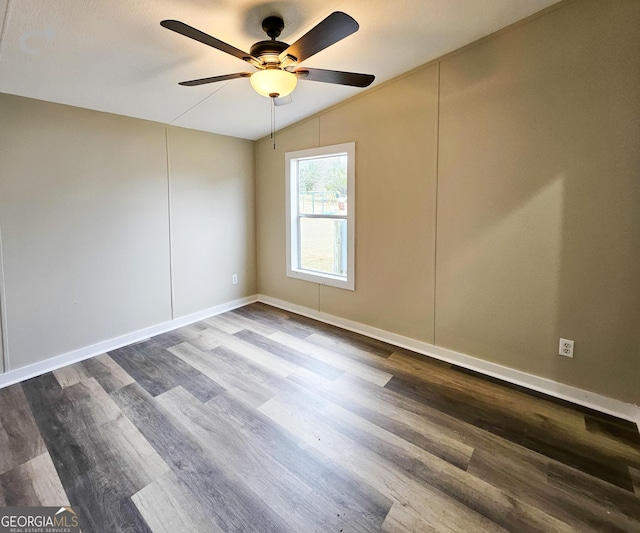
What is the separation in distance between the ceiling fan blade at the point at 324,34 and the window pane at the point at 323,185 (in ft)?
6.02

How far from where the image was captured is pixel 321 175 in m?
3.77

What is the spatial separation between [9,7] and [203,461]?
255 centimetres

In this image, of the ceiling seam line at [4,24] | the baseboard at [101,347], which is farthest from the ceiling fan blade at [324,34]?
the baseboard at [101,347]

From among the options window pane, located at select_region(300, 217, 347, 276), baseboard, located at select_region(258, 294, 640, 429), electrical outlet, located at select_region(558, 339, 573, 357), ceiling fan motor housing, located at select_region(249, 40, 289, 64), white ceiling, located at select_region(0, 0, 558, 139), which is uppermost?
white ceiling, located at select_region(0, 0, 558, 139)

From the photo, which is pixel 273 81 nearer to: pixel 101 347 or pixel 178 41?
pixel 178 41

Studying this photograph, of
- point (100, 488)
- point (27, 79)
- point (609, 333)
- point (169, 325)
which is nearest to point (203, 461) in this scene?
point (100, 488)

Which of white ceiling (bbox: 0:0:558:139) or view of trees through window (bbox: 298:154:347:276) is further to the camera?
view of trees through window (bbox: 298:154:347:276)

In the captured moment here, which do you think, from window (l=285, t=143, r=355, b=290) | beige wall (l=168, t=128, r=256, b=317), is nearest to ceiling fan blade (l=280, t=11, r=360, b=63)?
window (l=285, t=143, r=355, b=290)

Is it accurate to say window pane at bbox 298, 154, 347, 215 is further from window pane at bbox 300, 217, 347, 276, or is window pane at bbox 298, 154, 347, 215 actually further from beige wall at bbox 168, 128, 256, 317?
beige wall at bbox 168, 128, 256, 317

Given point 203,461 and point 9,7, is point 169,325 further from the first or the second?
point 9,7

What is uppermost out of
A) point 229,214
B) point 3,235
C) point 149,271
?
point 229,214

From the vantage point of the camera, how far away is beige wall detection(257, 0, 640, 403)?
199 cm

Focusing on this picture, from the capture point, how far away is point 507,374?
8.24 feet

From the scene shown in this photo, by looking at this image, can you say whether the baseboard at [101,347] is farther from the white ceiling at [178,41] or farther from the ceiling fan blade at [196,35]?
the ceiling fan blade at [196,35]
